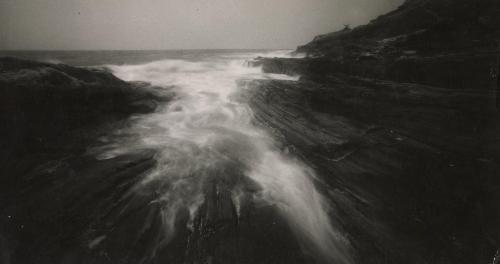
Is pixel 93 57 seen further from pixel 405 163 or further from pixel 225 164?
pixel 405 163

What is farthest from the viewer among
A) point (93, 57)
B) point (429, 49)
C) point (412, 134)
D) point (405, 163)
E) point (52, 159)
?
point (93, 57)

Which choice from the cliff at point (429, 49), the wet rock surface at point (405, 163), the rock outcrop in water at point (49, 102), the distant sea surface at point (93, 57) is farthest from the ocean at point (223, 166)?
the cliff at point (429, 49)

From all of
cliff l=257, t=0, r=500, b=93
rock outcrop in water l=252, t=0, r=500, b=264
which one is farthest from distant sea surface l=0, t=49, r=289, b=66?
cliff l=257, t=0, r=500, b=93

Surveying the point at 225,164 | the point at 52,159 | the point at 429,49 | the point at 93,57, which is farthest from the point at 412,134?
the point at 93,57

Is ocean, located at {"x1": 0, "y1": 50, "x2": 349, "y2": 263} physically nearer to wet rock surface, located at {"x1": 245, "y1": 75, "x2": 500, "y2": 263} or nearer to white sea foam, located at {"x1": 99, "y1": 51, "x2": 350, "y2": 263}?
white sea foam, located at {"x1": 99, "y1": 51, "x2": 350, "y2": 263}

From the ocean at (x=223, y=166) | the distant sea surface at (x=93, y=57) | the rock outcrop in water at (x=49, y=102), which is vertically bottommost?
the ocean at (x=223, y=166)

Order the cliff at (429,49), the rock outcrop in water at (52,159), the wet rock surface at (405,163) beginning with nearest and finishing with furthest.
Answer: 1. the rock outcrop in water at (52,159)
2. the wet rock surface at (405,163)
3. the cliff at (429,49)

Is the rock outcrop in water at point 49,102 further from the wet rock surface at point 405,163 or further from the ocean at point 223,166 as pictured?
the wet rock surface at point 405,163
